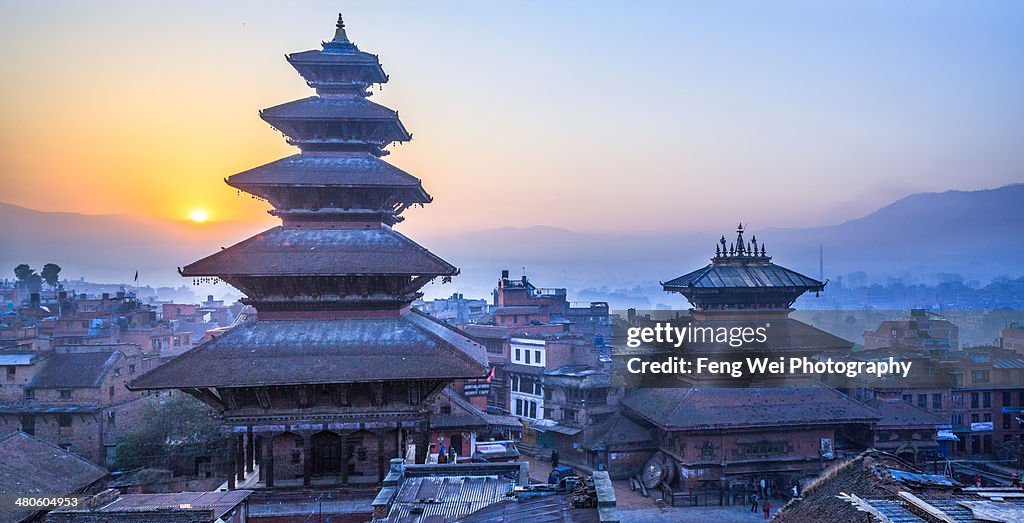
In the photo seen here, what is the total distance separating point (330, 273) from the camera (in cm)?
2028

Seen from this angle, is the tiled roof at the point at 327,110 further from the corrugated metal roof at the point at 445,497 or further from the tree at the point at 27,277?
the tree at the point at 27,277

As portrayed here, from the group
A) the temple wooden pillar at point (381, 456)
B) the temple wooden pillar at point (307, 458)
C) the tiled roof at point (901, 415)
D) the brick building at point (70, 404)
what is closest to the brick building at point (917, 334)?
the tiled roof at point (901, 415)

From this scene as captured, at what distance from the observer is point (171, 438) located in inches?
1544

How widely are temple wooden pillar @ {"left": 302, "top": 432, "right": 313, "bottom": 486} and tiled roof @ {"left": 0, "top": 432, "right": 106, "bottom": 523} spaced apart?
1642 centimetres

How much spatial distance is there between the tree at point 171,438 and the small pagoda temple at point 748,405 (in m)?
27.0

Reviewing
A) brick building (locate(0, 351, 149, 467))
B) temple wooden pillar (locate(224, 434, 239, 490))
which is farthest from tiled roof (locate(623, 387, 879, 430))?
brick building (locate(0, 351, 149, 467))

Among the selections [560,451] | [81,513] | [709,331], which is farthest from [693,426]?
[81,513]

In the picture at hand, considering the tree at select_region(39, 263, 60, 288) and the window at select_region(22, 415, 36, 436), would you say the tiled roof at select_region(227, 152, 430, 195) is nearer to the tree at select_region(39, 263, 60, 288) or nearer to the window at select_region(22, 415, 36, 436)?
the window at select_region(22, 415, 36, 436)

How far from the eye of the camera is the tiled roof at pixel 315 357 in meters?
18.6

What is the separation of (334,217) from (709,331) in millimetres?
22091

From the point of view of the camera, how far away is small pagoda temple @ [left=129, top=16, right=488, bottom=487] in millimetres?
19141

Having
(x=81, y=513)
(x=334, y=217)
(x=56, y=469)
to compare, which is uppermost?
(x=334, y=217)

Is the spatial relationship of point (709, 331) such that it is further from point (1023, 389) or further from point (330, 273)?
point (1023, 389)

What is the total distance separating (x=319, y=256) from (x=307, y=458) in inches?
254
